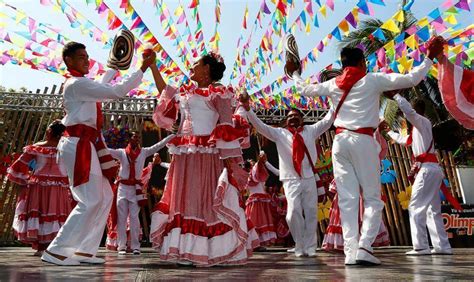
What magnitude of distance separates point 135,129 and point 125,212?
150 inches

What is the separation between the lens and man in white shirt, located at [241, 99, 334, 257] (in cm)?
750

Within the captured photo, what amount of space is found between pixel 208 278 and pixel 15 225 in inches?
195

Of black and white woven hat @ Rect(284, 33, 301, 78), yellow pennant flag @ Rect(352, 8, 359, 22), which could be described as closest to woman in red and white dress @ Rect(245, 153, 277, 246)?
yellow pennant flag @ Rect(352, 8, 359, 22)

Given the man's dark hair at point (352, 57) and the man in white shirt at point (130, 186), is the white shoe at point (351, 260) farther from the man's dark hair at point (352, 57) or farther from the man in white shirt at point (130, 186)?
the man in white shirt at point (130, 186)

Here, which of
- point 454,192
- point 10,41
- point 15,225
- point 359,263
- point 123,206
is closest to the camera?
point 359,263

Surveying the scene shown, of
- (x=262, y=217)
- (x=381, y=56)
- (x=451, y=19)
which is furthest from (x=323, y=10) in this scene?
(x=262, y=217)

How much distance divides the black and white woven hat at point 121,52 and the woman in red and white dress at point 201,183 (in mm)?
281

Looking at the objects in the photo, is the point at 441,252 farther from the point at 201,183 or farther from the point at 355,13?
the point at 201,183

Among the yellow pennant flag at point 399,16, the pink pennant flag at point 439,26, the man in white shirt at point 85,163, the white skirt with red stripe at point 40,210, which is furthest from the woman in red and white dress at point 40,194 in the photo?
the pink pennant flag at point 439,26

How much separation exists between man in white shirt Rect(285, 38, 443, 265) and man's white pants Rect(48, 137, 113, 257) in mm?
2005

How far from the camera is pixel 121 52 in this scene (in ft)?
16.5

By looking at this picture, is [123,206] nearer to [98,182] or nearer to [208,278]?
[98,182]

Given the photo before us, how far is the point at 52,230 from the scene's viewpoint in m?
7.82

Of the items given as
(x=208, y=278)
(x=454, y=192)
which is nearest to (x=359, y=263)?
(x=208, y=278)
